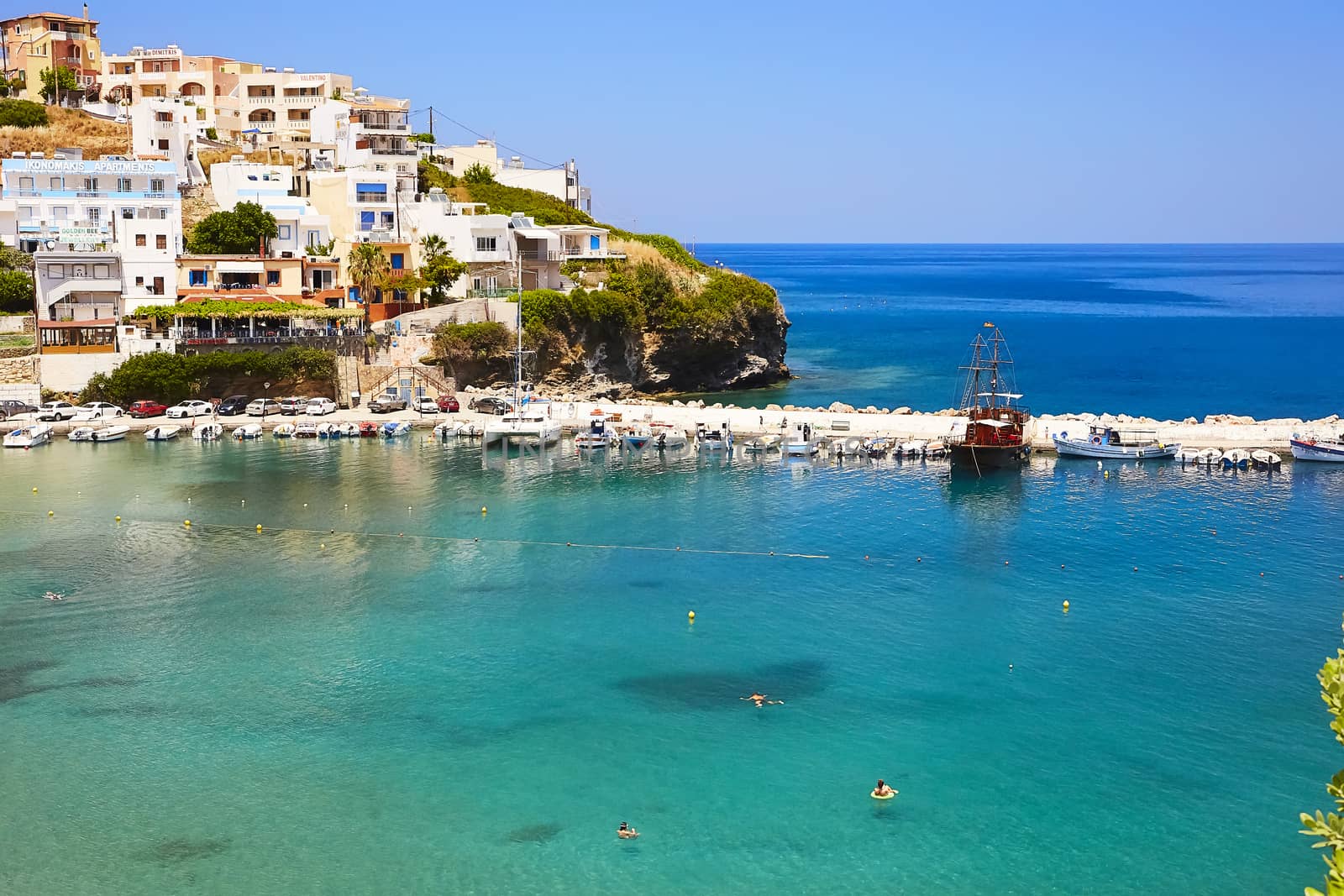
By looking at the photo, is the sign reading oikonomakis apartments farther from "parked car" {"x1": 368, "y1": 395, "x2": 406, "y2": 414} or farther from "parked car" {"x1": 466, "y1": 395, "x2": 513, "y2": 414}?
"parked car" {"x1": 466, "y1": 395, "x2": 513, "y2": 414}

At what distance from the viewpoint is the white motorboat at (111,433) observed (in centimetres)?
7050

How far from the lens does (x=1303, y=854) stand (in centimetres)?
2839

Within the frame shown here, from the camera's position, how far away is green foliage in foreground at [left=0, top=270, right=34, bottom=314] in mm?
77188

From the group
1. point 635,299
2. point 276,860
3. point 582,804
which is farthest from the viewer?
point 635,299

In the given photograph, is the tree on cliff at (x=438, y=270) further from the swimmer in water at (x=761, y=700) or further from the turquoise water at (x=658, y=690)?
the swimmer in water at (x=761, y=700)

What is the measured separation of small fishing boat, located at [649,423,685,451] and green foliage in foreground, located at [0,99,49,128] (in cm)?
6096

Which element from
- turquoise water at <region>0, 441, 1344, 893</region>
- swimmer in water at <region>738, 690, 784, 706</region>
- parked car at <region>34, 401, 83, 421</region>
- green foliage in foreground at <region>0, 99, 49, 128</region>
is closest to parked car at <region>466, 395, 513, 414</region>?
turquoise water at <region>0, 441, 1344, 893</region>

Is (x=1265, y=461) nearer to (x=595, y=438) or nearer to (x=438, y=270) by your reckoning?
(x=595, y=438)

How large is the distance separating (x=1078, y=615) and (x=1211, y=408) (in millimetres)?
52534

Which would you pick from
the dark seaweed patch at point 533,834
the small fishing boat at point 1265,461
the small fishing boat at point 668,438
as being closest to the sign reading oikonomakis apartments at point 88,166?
the small fishing boat at point 668,438

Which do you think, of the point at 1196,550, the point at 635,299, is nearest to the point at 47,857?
the point at 1196,550

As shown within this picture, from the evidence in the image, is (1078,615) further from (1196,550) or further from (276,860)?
(276,860)

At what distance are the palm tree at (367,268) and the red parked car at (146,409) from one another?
47.6 feet

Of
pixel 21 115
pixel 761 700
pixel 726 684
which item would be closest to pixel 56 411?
pixel 21 115
